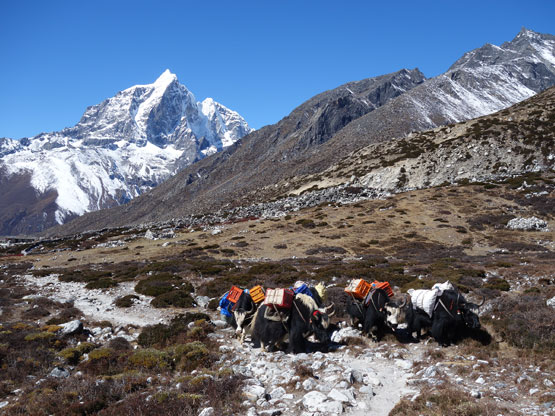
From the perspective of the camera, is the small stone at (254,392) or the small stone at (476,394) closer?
the small stone at (476,394)

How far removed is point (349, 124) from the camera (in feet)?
443

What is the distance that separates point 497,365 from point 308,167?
98.2 metres

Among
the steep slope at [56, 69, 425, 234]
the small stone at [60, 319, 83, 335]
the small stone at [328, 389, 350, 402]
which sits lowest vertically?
the small stone at [328, 389, 350, 402]

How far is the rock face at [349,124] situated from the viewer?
109 metres

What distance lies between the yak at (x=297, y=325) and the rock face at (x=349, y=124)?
70.5 m

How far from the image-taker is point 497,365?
714 cm

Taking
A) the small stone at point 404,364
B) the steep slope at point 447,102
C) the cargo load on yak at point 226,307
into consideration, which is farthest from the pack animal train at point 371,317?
the steep slope at point 447,102

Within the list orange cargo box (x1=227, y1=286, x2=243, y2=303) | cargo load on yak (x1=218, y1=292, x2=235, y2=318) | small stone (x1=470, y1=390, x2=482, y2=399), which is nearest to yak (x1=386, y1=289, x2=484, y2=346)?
small stone (x1=470, y1=390, x2=482, y2=399)

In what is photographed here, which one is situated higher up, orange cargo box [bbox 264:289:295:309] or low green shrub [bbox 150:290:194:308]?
orange cargo box [bbox 264:289:295:309]

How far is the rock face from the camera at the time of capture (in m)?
109

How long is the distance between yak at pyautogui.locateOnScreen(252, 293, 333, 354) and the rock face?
231 feet

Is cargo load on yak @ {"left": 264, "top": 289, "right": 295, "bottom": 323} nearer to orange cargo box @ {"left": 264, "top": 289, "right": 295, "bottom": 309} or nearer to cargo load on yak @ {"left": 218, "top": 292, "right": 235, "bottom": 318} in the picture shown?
orange cargo box @ {"left": 264, "top": 289, "right": 295, "bottom": 309}

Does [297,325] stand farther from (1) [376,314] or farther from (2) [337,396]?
(2) [337,396]

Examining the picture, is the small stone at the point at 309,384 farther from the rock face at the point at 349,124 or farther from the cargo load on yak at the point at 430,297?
the rock face at the point at 349,124
